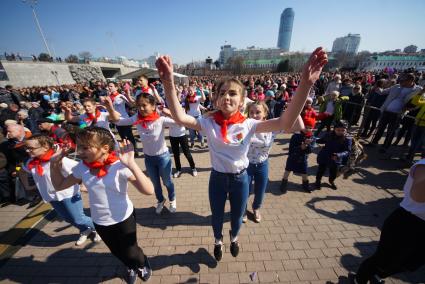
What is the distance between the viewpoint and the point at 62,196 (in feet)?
9.23

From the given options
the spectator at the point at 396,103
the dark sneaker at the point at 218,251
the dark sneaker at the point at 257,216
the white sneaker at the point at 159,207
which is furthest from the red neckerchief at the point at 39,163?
the spectator at the point at 396,103

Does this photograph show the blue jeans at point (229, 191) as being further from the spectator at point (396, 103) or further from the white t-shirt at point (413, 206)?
the spectator at point (396, 103)

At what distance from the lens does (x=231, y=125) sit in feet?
6.76

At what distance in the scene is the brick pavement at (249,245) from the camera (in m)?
2.76

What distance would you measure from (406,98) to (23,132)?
10.5 meters

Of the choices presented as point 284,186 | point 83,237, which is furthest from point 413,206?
point 83,237

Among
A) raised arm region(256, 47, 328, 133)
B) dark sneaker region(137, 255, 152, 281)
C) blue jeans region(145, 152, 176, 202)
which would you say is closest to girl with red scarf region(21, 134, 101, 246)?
blue jeans region(145, 152, 176, 202)

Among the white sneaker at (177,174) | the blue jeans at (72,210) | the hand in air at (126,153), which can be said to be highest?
the hand in air at (126,153)

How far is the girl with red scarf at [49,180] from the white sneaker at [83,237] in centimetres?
2

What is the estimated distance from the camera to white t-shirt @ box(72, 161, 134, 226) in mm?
2031

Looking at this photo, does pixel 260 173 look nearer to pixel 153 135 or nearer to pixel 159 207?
pixel 153 135

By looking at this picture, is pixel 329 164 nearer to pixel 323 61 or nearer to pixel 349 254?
pixel 349 254

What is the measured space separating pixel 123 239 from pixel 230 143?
1.69m

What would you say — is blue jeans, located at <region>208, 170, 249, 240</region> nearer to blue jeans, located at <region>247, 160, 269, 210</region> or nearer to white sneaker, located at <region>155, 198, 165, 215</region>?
blue jeans, located at <region>247, 160, 269, 210</region>
